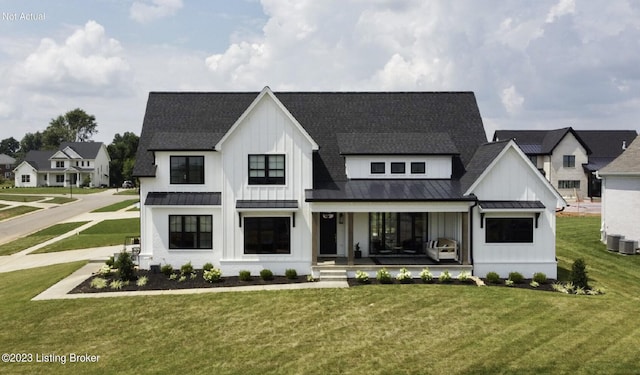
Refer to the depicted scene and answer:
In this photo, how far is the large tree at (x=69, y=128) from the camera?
133 metres

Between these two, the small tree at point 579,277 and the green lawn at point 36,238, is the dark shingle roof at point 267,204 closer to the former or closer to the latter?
the small tree at point 579,277

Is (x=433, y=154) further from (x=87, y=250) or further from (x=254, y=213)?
(x=87, y=250)

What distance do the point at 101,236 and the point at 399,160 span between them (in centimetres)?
2550

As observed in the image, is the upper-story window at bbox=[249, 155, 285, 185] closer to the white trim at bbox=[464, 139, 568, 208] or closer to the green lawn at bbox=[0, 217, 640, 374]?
the green lawn at bbox=[0, 217, 640, 374]

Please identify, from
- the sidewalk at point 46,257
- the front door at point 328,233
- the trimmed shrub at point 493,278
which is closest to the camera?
the trimmed shrub at point 493,278

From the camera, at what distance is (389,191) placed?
71.5 ft

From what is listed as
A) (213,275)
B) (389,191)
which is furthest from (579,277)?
(213,275)

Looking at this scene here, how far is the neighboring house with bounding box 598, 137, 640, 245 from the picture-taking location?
28.3m

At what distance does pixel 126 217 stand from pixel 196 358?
38405 millimetres

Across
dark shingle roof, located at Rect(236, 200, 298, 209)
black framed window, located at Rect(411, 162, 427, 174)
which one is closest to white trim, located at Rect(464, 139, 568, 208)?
black framed window, located at Rect(411, 162, 427, 174)

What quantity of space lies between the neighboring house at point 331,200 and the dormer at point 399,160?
0.16ft

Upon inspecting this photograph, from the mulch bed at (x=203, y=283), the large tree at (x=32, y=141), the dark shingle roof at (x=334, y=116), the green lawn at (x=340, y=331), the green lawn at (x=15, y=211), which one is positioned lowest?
the green lawn at (x=340, y=331)

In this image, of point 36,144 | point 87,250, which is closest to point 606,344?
point 87,250

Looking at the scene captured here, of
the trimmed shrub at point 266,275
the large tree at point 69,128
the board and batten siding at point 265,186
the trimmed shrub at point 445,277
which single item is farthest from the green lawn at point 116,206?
the large tree at point 69,128
